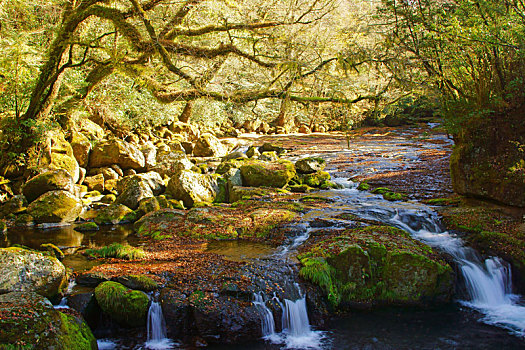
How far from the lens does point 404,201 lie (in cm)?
1136

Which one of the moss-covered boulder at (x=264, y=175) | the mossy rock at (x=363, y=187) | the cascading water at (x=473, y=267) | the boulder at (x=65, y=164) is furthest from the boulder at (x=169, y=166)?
the cascading water at (x=473, y=267)

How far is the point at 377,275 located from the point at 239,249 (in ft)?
9.50

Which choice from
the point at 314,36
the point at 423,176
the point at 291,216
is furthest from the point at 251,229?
the point at 423,176

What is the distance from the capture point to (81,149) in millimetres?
15172

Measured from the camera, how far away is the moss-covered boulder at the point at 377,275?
653 centimetres

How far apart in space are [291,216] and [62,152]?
31.1 ft

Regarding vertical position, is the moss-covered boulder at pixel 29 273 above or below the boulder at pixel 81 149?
below

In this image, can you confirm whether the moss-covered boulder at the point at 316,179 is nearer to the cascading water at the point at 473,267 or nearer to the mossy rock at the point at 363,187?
the mossy rock at the point at 363,187

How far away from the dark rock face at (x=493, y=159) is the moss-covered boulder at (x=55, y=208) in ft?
36.3

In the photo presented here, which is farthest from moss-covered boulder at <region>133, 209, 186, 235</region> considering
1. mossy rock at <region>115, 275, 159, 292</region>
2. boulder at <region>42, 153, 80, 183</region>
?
boulder at <region>42, 153, 80, 183</region>

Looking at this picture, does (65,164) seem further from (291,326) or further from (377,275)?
(377,275)

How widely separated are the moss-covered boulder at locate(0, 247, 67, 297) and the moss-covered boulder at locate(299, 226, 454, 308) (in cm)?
400

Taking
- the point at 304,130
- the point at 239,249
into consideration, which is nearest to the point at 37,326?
the point at 239,249

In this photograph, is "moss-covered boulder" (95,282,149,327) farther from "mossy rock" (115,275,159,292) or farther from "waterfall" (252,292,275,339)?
"waterfall" (252,292,275,339)
